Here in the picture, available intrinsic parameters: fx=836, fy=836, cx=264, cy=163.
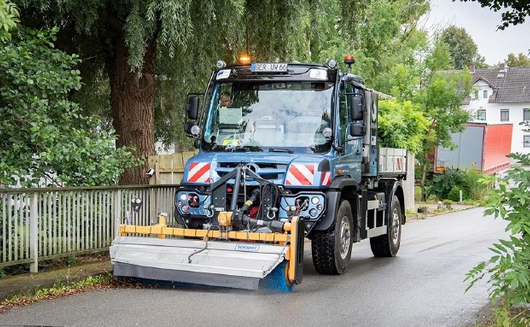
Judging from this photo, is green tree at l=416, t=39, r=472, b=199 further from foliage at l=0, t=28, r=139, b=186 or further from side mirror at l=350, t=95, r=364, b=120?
foliage at l=0, t=28, r=139, b=186

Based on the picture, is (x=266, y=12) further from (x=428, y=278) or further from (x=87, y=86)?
(x=428, y=278)

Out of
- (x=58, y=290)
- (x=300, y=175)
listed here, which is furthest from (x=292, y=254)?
(x=58, y=290)

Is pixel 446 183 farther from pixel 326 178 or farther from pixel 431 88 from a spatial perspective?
pixel 326 178

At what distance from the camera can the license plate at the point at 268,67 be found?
1208 cm

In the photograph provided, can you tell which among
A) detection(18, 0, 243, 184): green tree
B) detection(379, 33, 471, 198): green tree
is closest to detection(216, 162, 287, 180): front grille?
detection(18, 0, 243, 184): green tree

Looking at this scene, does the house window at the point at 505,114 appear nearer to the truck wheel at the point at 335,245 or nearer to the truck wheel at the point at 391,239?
the truck wheel at the point at 391,239

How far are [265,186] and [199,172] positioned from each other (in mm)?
1132

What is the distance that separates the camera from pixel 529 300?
710cm

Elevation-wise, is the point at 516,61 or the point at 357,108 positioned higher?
the point at 516,61

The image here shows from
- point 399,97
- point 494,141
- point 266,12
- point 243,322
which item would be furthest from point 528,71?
point 243,322

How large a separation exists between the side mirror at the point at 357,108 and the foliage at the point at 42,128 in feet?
12.3

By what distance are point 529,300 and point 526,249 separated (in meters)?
0.43

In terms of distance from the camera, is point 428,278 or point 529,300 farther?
point 428,278

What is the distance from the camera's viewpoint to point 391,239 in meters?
14.8
